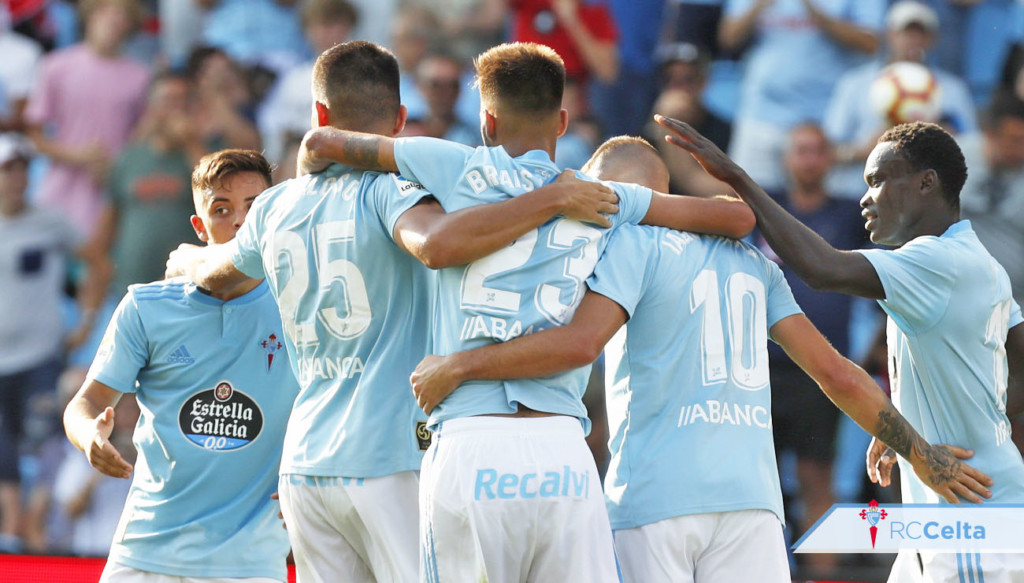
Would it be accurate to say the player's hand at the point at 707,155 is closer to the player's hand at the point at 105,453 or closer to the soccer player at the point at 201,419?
the soccer player at the point at 201,419

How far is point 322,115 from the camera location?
4012 millimetres

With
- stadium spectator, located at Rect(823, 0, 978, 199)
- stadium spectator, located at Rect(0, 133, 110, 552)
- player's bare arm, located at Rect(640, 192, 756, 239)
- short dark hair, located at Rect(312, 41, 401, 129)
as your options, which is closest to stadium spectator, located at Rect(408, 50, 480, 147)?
stadium spectator, located at Rect(823, 0, 978, 199)

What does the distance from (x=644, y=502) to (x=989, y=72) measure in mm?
5790

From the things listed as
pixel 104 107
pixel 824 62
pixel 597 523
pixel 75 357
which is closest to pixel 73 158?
pixel 104 107

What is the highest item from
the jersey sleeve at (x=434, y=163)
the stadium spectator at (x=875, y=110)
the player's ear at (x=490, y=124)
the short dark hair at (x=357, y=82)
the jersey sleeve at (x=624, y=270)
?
the stadium spectator at (x=875, y=110)

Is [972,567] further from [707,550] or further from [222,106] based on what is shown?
[222,106]

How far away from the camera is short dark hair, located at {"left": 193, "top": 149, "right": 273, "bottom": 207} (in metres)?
4.70

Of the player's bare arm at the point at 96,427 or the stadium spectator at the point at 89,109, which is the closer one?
the player's bare arm at the point at 96,427

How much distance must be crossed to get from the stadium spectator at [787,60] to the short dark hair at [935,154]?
12.4ft

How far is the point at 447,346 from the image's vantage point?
11.7ft

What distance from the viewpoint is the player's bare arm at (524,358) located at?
134 inches

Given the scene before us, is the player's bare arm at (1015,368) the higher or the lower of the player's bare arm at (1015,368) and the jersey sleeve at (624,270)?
the lower

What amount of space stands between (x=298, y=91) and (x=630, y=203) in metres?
5.82

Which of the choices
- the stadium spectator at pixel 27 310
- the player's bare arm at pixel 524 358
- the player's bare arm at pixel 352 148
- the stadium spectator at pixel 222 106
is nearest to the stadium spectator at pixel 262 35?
the stadium spectator at pixel 222 106
